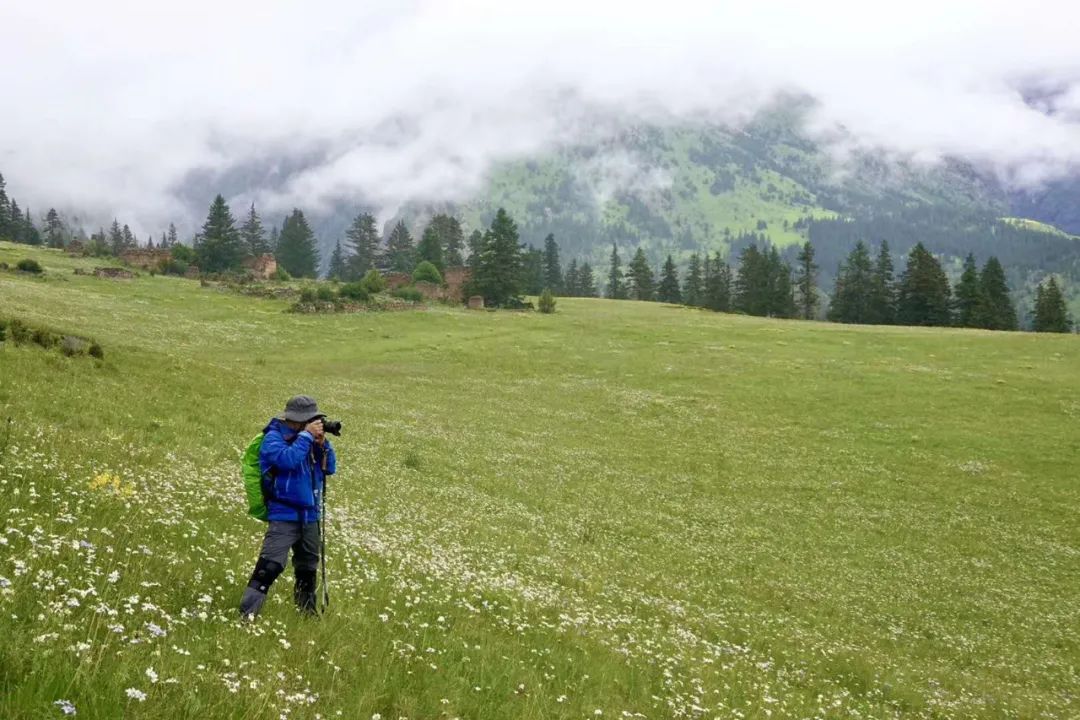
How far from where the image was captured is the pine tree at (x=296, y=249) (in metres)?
139

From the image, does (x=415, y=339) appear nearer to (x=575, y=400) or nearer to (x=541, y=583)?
(x=575, y=400)

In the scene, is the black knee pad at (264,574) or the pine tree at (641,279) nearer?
the black knee pad at (264,574)

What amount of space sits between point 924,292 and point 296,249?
119m

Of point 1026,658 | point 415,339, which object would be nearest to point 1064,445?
point 1026,658

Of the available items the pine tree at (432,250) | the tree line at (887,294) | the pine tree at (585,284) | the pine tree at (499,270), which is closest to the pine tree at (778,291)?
the tree line at (887,294)

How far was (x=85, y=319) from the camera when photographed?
53.0 meters

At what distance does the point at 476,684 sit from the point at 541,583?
8.01 metres

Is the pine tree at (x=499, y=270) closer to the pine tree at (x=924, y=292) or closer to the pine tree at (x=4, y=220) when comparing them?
the pine tree at (x=924, y=292)

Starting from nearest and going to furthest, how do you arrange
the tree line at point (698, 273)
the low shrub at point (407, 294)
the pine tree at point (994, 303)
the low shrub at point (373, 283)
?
the low shrub at point (373, 283) → the low shrub at point (407, 294) → the tree line at point (698, 273) → the pine tree at point (994, 303)

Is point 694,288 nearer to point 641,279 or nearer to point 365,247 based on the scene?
point 641,279

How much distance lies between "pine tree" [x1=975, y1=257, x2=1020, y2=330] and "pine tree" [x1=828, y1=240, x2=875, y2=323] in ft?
53.1

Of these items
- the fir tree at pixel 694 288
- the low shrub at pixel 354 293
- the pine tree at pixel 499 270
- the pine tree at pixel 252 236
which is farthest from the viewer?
the fir tree at pixel 694 288

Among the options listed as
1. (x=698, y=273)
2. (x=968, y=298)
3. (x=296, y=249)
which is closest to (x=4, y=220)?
(x=296, y=249)

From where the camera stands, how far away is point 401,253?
467 ft
